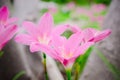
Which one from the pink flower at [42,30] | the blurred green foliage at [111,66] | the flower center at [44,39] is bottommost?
the blurred green foliage at [111,66]

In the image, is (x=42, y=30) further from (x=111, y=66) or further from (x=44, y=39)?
(x=111, y=66)

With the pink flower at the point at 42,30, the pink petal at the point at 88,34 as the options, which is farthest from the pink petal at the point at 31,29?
the pink petal at the point at 88,34

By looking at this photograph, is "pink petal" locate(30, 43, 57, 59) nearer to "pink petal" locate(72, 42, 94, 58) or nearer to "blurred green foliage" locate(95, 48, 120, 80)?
"pink petal" locate(72, 42, 94, 58)

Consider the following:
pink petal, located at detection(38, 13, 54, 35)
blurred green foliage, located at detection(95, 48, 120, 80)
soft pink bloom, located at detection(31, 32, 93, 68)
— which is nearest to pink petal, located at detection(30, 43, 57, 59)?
soft pink bloom, located at detection(31, 32, 93, 68)

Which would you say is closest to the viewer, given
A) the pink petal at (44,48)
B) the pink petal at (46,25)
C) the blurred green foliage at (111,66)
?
the pink petal at (44,48)

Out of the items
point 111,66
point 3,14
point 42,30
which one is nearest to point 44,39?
point 42,30

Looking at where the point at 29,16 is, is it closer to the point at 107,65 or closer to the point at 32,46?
A: the point at 107,65

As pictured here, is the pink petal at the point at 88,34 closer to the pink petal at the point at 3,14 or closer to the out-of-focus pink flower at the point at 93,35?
the out-of-focus pink flower at the point at 93,35

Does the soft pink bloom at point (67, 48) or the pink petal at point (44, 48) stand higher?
the pink petal at point (44, 48)
